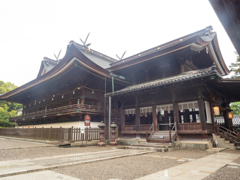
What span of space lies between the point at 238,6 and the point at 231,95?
14.7 metres

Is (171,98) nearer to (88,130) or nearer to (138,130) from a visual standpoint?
(138,130)

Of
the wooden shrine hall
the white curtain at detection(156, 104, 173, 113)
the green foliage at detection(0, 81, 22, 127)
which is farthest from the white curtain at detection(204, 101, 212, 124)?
the green foliage at detection(0, 81, 22, 127)

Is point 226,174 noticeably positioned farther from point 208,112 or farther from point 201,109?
point 208,112

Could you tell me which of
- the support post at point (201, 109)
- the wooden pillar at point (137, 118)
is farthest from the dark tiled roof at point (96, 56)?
the support post at point (201, 109)

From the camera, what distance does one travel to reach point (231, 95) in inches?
587

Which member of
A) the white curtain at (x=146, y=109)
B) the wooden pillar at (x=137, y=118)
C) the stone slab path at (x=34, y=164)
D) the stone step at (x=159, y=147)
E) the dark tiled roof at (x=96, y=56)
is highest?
the dark tiled roof at (x=96, y=56)

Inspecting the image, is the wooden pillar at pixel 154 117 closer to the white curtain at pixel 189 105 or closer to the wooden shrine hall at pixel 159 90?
the wooden shrine hall at pixel 159 90

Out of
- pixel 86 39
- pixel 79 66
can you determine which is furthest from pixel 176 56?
pixel 86 39

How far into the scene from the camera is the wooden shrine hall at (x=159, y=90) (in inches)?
448

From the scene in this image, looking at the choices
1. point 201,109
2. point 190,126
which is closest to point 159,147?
point 190,126

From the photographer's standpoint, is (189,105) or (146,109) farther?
(146,109)

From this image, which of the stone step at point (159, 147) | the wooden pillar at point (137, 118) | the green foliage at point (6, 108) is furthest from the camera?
the green foliage at point (6, 108)

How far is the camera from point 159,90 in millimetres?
13211

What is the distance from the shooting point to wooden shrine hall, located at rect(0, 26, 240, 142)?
11.4m
